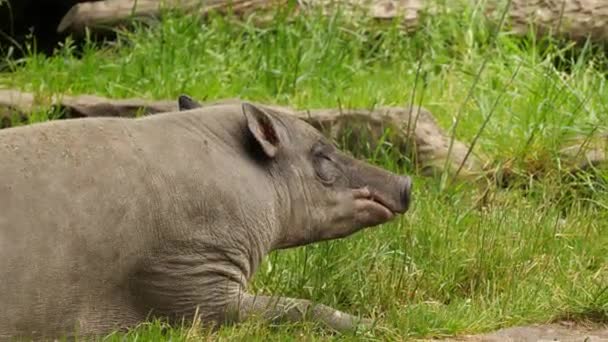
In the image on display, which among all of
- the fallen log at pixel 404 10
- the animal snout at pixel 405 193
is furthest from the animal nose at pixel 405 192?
the fallen log at pixel 404 10

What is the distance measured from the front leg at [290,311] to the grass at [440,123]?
8cm

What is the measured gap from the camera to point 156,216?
270 inches

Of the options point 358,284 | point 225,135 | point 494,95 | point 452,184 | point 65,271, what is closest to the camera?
point 65,271

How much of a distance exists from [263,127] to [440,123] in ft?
11.5

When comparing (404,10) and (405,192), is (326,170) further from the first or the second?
(404,10)

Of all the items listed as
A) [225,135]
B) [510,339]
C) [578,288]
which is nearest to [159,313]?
[225,135]

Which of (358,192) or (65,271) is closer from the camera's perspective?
(65,271)

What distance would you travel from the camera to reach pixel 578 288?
26.3 ft

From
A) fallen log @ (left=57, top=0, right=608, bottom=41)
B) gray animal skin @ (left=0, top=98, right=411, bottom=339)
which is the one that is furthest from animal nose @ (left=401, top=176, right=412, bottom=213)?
fallen log @ (left=57, top=0, right=608, bottom=41)

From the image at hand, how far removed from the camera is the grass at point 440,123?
782cm

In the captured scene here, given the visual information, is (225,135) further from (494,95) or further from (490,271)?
(494,95)

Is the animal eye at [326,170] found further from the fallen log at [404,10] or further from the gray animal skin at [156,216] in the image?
the fallen log at [404,10]

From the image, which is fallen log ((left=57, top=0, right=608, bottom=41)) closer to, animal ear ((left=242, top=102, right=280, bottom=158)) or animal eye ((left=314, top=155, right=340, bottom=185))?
animal eye ((left=314, top=155, right=340, bottom=185))

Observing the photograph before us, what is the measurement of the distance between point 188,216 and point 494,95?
4.52 meters
